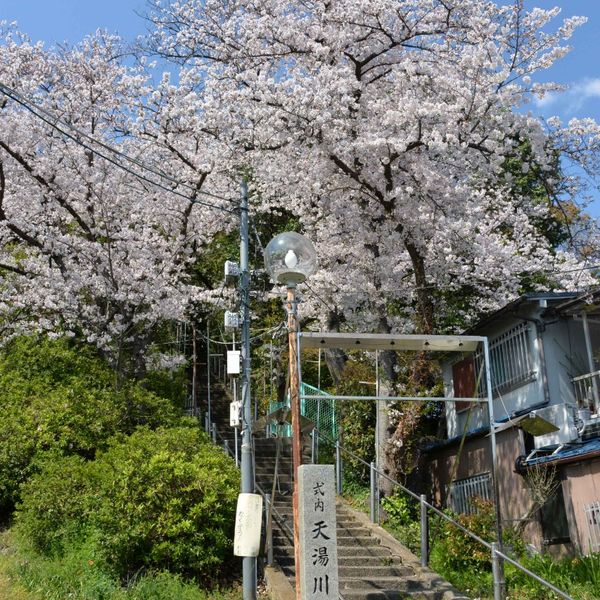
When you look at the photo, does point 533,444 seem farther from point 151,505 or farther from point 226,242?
point 226,242

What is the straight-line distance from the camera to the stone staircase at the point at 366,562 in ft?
36.2

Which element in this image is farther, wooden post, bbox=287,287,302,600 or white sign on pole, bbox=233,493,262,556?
white sign on pole, bbox=233,493,262,556

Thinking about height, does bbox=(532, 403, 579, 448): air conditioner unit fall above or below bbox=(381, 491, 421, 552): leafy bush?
above

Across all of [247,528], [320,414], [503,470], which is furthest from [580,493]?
[320,414]

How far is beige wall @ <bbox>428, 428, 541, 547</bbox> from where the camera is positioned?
14.1m

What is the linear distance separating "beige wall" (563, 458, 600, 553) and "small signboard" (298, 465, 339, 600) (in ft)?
19.9

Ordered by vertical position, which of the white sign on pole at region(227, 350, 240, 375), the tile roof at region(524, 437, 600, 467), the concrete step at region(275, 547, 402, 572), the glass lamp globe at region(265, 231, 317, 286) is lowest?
the concrete step at region(275, 547, 402, 572)

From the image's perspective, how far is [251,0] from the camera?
16.5m

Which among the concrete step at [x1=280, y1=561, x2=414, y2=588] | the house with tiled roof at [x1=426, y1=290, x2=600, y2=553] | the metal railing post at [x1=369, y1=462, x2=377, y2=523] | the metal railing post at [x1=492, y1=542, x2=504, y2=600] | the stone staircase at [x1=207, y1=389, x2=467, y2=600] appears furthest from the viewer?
the metal railing post at [x1=369, y1=462, x2=377, y2=523]

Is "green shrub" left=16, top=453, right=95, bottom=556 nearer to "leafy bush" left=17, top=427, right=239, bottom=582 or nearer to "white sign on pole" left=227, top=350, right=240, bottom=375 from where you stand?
"leafy bush" left=17, top=427, right=239, bottom=582

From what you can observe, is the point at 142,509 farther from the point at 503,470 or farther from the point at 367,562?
the point at 503,470

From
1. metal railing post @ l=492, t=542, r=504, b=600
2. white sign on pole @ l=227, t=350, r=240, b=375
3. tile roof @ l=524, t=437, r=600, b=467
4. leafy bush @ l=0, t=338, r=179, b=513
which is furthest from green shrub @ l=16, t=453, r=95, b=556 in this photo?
tile roof @ l=524, t=437, r=600, b=467

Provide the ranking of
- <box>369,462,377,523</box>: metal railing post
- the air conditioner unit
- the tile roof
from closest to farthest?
the tile roof
the air conditioner unit
<box>369,462,377,523</box>: metal railing post

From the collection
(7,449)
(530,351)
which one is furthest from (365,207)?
(7,449)
